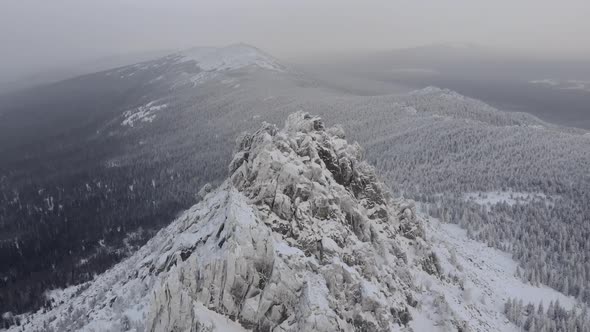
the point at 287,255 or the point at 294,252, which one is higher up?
the point at 287,255

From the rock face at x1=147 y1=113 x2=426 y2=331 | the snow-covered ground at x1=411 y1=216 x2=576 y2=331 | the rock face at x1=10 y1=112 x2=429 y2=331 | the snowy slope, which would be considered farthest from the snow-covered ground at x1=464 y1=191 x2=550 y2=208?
the rock face at x1=147 y1=113 x2=426 y2=331

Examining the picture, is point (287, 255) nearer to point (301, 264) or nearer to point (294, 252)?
point (294, 252)

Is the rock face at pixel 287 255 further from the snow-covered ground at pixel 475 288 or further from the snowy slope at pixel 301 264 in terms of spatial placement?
the snow-covered ground at pixel 475 288

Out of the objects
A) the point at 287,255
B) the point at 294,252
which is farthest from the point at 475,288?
the point at 287,255

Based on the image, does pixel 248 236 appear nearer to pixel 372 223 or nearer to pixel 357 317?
pixel 357 317

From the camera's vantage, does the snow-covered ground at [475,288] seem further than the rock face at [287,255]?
Yes

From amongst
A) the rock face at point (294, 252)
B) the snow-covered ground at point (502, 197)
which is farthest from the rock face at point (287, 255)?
the snow-covered ground at point (502, 197)

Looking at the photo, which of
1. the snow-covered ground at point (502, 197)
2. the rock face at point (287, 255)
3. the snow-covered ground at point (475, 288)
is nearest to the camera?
the rock face at point (287, 255)

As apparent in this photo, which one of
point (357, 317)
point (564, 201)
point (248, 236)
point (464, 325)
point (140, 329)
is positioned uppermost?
point (248, 236)

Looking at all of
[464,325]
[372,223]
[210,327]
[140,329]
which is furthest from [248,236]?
[464,325]
